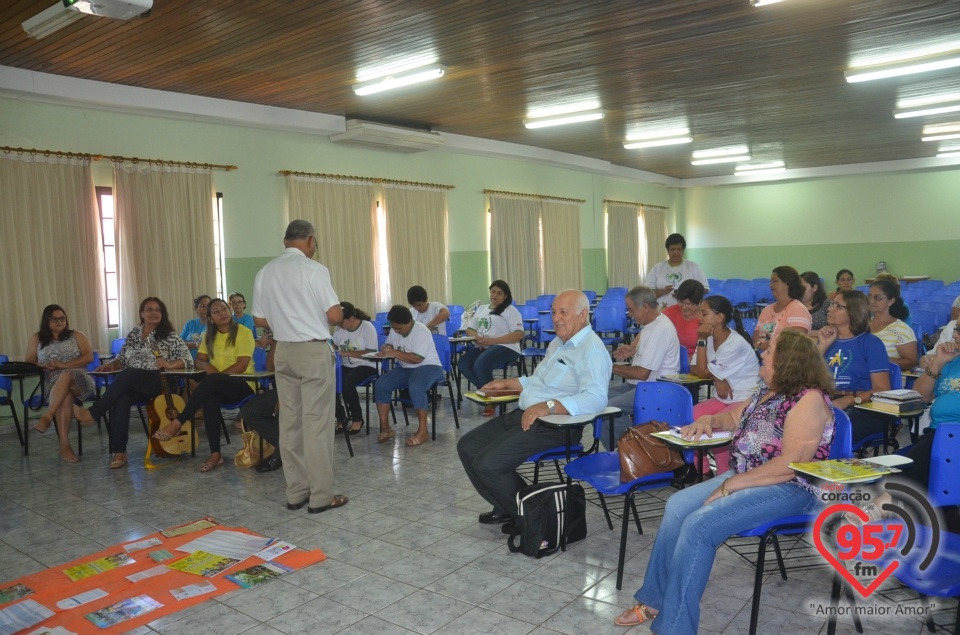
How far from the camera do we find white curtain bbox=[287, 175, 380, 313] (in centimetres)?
891

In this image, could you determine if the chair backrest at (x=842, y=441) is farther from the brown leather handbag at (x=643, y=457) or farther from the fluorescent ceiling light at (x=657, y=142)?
the fluorescent ceiling light at (x=657, y=142)

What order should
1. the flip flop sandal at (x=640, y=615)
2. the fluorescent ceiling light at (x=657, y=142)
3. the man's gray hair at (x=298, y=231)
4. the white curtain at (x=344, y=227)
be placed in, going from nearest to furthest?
the flip flop sandal at (x=640, y=615), the man's gray hair at (x=298, y=231), the white curtain at (x=344, y=227), the fluorescent ceiling light at (x=657, y=142)

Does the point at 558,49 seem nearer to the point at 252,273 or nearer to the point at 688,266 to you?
the point at 688,266

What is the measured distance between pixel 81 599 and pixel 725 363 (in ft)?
11.7

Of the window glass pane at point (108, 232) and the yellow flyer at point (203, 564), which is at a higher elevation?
the window glass pane at point (108, 232)

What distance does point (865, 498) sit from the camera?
8.44 ft

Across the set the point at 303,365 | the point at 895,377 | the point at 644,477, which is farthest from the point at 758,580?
the point at 303,365

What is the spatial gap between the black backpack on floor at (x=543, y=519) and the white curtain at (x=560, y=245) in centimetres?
944

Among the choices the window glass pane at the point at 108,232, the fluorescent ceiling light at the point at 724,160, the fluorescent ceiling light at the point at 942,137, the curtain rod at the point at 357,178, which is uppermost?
the fluorescent ceiling light at the point at 724,160

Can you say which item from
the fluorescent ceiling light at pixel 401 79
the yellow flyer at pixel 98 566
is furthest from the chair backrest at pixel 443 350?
the yellow flyer at pixel 98 566

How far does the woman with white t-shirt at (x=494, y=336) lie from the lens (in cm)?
712

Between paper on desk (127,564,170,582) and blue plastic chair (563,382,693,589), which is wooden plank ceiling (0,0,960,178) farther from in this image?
paper on desk (127,564,170,582)

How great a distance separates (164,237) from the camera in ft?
25.2

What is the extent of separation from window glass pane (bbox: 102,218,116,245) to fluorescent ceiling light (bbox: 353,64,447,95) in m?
2.94
